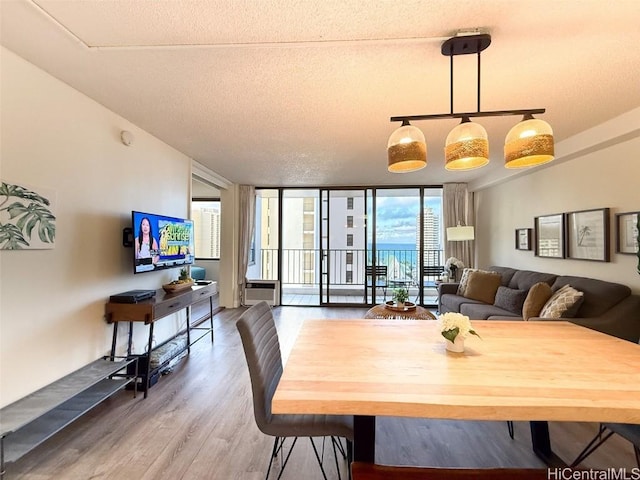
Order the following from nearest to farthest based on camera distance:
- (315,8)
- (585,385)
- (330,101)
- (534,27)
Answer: (585,385), (315,8), (534,27), (330,101)

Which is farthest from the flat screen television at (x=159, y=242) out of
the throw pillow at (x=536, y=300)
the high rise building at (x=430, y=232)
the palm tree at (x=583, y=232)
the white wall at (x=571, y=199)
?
the palm tree at (x=583, y=232)

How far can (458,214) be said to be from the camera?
18.3ft

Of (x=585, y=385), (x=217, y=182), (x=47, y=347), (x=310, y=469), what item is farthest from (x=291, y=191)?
(x=585, y=385)

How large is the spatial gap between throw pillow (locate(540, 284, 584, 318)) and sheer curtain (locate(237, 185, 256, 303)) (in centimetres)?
460

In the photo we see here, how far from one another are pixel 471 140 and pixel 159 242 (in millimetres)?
2878

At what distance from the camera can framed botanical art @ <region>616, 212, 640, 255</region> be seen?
105 inches

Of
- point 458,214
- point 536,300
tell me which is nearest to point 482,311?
point 536,300

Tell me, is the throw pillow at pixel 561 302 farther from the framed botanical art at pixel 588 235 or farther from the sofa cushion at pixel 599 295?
the framed botanical art at pixel 588 235

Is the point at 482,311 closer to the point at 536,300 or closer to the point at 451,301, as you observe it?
the point at 536,300

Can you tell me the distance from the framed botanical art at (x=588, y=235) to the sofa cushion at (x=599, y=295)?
311 mm

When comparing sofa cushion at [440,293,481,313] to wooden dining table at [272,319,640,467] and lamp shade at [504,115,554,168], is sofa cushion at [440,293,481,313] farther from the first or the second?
lamp shade at [504,115,554,168]

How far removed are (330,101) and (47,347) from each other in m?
A: 2.70

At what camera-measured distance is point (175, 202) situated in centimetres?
369

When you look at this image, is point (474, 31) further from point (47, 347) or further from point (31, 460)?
point (31, 460)
